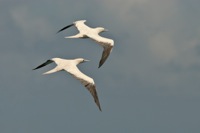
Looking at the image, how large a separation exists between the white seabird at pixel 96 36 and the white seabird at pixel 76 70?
11.5 feet

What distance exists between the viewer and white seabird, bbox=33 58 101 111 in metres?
94.6

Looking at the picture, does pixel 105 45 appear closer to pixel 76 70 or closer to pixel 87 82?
pixel 76 70

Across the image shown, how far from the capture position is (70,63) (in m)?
102

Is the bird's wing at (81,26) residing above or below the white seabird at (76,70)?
above

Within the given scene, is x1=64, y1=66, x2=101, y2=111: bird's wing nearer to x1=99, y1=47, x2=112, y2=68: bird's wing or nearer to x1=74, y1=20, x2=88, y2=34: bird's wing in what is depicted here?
x1=99, y1=47, x2=112, y2=68: bird's wing

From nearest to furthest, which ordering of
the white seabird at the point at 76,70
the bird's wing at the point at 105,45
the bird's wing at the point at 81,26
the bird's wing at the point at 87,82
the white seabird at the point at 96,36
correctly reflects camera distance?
the bird's wing at the point at 87,82
the white seabird at the point at 76,70
the bird's wing at the point at 105,45
the white seabird at the point at 96,36
the bird's wing at the point at 81,26

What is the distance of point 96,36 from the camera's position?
105 metres

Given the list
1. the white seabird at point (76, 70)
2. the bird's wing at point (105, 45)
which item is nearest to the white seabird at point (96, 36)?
the bird's wing at point (105, 45)

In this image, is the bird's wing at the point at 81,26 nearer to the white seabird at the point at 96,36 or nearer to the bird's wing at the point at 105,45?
the white seabird at the point at 96,36

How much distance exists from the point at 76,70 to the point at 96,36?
795 cm

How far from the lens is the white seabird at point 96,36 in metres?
100

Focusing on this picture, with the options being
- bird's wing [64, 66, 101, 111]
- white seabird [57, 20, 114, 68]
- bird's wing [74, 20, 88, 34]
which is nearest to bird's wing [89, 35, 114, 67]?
white seabird [57, 20, 114, 68]

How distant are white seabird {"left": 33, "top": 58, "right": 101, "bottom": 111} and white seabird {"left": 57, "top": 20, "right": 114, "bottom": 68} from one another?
11.5 feet

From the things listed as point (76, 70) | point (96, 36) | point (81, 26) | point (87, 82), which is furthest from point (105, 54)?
point (81, 26)
